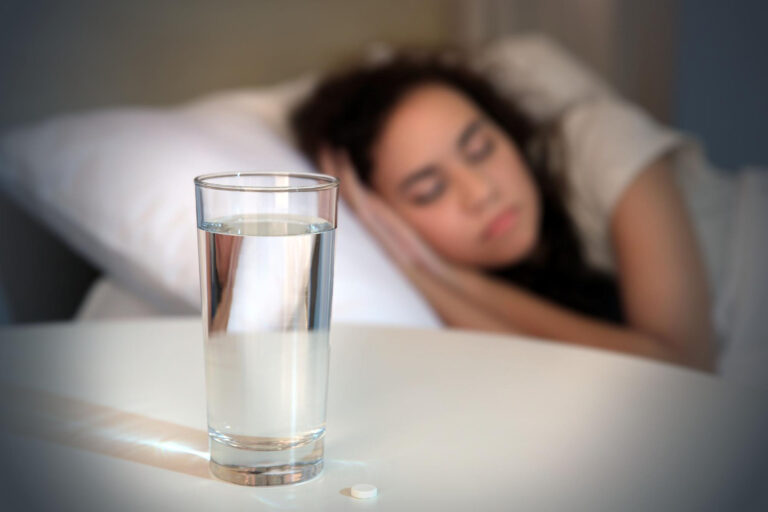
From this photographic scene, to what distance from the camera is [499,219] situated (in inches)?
57.4

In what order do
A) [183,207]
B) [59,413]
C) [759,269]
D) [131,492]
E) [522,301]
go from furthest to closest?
1. [759,269]
2. [522,301]
3. [183,207]
4. [59,413]
5. [131,492]

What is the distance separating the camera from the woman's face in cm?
141

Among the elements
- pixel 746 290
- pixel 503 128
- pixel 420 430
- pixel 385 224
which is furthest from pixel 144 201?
pixel 746 290

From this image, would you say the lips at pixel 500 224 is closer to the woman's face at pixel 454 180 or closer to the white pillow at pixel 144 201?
the woman's face at pixel 454 180

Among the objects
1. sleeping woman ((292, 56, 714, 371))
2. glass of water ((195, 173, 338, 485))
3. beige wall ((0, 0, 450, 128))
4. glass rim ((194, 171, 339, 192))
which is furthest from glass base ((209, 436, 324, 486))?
beige wall ((0, 0, 450, 128))

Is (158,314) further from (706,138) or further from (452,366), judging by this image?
(706,138)

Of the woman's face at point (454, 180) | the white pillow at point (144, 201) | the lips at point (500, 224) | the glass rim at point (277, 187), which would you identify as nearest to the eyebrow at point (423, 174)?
the woman's face at point (454, 180)

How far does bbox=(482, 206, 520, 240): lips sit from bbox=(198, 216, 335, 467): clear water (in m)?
1.03

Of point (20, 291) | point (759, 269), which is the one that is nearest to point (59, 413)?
point (20, 291)

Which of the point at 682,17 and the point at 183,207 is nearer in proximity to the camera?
the point at 183,207

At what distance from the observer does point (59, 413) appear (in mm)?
552

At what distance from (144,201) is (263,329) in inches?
26.1

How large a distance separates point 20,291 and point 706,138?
168 centimetres

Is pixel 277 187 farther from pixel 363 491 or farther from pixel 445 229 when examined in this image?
pixel 445 229
